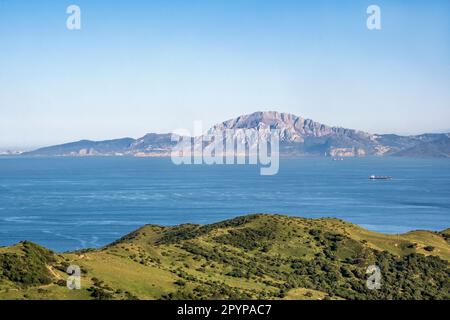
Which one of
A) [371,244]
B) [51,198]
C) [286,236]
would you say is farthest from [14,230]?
[371,244]

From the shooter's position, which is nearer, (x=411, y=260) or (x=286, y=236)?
(x=411, y=260)

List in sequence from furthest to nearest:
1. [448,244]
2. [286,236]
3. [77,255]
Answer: [448,244]
[286,236]
[77,255]
